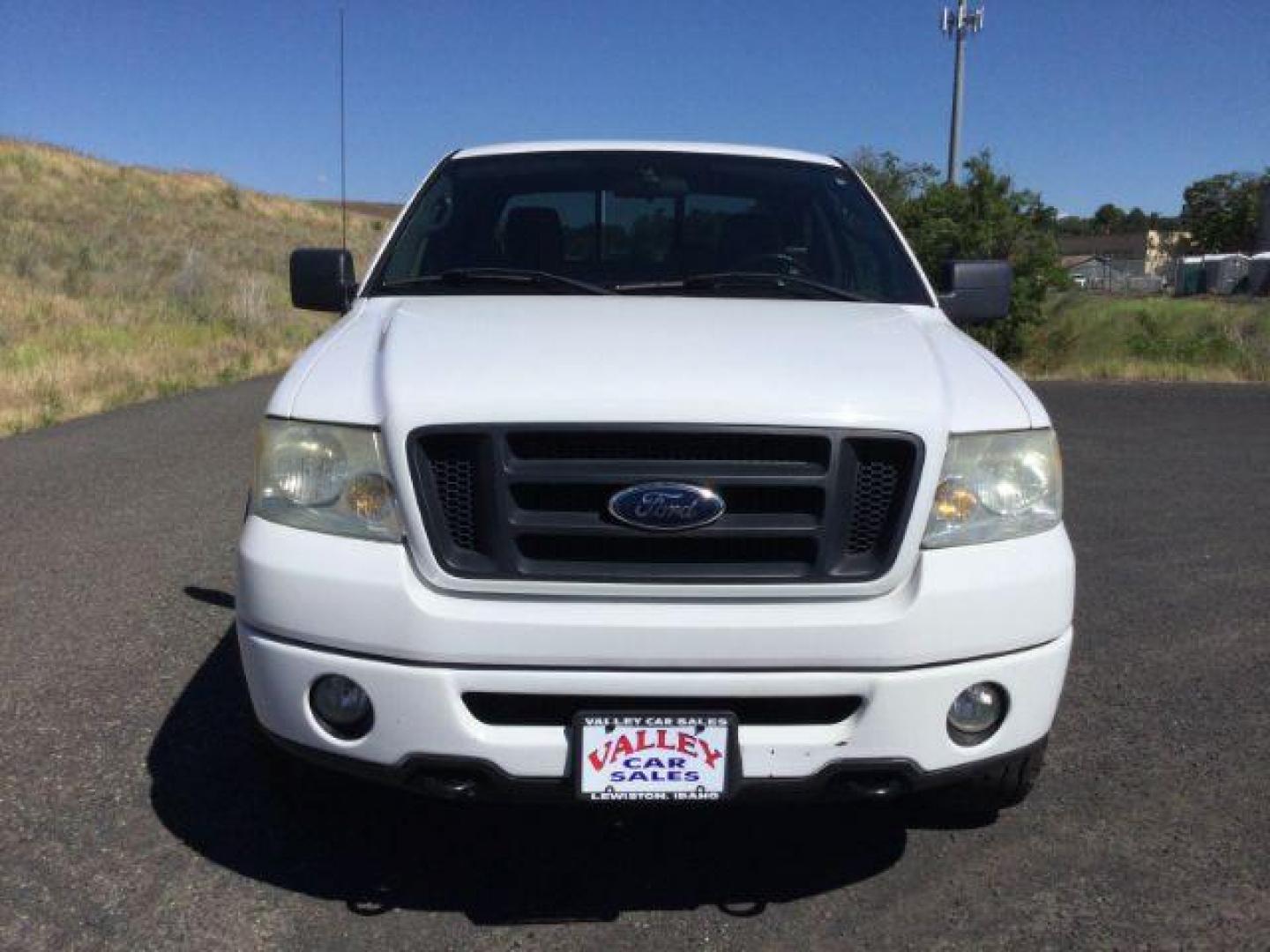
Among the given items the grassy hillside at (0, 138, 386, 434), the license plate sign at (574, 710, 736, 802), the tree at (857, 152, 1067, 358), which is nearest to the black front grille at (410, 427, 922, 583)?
the license plate sign at (574, 710, 736, 802)

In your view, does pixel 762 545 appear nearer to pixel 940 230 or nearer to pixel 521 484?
pixel 521 484

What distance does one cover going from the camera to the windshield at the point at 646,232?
12.0 feet

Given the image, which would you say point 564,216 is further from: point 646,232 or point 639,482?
point 639,482

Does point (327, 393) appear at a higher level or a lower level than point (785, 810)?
higher

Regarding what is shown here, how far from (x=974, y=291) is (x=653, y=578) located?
2.18 meters

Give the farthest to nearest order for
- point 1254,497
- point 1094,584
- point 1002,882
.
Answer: point 1254,497
point 1094,584
point 1002,882

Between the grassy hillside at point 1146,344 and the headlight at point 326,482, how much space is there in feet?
49.0

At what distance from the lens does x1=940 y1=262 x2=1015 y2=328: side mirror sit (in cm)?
407

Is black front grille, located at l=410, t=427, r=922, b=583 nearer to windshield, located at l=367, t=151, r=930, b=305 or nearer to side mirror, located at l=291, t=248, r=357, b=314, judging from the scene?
windshield, located at l=367, t=151, r=930, b=305

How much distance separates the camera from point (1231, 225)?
8894 cm

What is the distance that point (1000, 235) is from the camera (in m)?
19.5

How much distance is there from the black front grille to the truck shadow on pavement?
2.04ft

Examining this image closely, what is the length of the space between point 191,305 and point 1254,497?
665 inches

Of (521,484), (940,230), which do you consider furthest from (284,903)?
(940,230)
